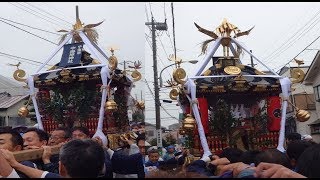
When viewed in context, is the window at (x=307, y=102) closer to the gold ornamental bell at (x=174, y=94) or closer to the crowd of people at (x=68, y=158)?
the gold ornamental bell at (x=174, y=94)

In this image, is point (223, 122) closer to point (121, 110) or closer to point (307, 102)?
point (121, 110)

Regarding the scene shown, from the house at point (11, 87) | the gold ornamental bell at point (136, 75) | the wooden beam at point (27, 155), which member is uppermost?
the gold ornamental bell at point (136, 75)

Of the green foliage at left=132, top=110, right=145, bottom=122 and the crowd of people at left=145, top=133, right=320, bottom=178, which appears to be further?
the green foliage at left=132, top=110, right=145, bottom=122

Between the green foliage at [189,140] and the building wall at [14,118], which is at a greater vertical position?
the building wall at [14,118]

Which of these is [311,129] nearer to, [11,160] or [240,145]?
[240,145]

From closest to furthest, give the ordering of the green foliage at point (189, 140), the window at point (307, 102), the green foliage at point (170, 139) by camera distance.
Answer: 1. the green foliage at point (189, 140)
2. the green foliage at point (170, 139)
3. the window at point (307, 102)

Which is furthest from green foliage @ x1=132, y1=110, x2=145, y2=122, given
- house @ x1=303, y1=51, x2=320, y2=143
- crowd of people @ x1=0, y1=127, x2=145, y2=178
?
house @ x1=303, y1=51, x2=320, y2=143

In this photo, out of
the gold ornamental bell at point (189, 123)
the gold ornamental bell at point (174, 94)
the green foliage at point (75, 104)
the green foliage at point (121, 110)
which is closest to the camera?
the gold ornamental bell at point (189, 123)

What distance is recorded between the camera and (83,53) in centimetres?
506

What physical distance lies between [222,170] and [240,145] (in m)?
3.50

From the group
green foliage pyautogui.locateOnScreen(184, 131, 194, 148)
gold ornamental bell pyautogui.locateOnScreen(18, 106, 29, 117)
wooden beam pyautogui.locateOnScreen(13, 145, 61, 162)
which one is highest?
gold ornamental bell pyautogui.locateOnScreen(18, 106, 29, 117)

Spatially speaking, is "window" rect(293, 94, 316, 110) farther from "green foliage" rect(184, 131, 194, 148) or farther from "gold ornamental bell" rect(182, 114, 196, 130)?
"gold ornamental bell" rect(182, 114, 196, 130)

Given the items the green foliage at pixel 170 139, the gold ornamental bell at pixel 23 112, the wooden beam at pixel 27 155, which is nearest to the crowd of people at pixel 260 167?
the wooden beam at pixel 27 155

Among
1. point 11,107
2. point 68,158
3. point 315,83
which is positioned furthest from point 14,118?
point 315,83
